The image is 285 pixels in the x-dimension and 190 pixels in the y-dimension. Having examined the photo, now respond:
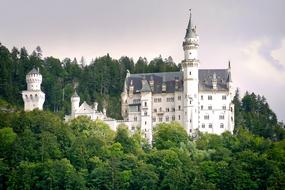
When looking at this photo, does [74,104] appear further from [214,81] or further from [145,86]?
[214,81]

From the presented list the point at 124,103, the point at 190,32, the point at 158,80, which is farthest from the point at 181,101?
the point at 190,32

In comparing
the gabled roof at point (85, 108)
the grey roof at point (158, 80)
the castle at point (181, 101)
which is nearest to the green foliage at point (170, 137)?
the castle at point (181, 101)

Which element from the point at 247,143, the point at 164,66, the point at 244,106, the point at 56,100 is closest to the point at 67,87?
the point at 56,100

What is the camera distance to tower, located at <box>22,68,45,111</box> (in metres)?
120

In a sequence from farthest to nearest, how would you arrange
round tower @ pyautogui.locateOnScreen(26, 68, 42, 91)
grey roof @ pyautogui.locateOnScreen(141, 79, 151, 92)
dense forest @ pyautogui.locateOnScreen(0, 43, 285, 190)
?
grey roof @ pyautogui.locateOnScreen(141, 79, 151, 92), round tower @ pyautogui.locateOnScreen(26, 68, 42, 91), dense forest @ pyautogui.locateOnScreen(0, 43, 285, 190)

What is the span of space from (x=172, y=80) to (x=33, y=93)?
17017 mm

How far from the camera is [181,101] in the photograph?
119750mm

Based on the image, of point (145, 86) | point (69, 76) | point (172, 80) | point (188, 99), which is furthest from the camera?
point (69, 76)

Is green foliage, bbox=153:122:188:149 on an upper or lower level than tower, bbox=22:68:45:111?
lower

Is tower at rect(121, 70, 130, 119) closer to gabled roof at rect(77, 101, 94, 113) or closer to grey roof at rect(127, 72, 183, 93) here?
grey roof at rect(127, 72, 183, 93)

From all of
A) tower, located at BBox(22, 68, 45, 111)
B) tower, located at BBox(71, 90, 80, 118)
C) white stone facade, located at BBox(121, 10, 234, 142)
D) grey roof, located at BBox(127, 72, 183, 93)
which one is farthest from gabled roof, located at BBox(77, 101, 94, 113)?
grey roof, located at BBox(127, 72, 183, 93)

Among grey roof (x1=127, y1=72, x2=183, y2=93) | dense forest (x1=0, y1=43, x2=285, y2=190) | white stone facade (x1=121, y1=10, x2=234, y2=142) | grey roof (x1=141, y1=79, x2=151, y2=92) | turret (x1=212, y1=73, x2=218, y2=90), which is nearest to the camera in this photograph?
dense forest (x1=0, y1=43, x2=285, y2=190)

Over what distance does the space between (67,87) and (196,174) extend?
3796 cm

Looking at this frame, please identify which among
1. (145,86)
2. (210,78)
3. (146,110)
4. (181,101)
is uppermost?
(210,78)
